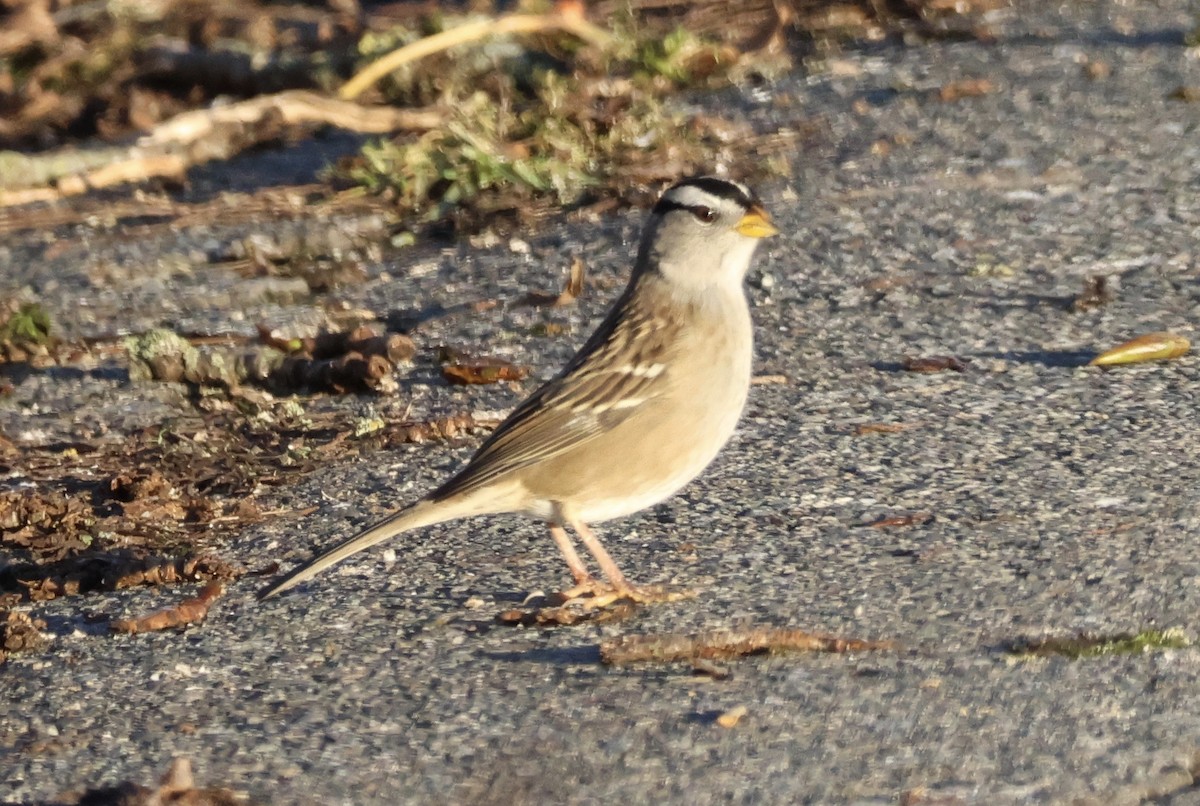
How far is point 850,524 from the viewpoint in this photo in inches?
205

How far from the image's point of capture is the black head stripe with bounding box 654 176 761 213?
583 centimetres

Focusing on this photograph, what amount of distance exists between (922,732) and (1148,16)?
289 inches

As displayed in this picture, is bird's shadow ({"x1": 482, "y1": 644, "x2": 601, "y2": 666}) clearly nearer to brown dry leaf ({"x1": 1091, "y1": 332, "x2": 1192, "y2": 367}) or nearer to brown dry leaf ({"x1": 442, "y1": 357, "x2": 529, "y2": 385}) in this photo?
brown dry leaf ({"x1": 442, "y1": 357, "x2": 529, "y2": 385})

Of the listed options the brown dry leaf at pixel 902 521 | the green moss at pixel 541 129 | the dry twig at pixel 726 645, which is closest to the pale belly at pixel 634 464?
the brown dry leaf at pixel 902 521

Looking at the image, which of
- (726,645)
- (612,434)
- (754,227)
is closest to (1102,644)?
(726,645)

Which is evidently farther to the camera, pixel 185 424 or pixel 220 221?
pixel 220 221

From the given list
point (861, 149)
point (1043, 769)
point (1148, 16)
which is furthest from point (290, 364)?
point (1148, 16)

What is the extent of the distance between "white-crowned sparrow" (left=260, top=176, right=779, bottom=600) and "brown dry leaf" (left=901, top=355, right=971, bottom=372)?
1.05 meters

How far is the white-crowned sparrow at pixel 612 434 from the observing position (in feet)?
16.3

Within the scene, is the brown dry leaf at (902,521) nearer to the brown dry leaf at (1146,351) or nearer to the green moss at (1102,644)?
the green moss at (1102,644)

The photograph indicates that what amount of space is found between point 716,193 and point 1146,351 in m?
1.59

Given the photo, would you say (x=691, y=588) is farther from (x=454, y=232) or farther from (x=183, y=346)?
(x=454, y=232)

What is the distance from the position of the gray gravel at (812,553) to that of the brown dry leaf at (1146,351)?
5 centimetres

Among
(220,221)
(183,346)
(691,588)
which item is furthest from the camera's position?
(220,221)
